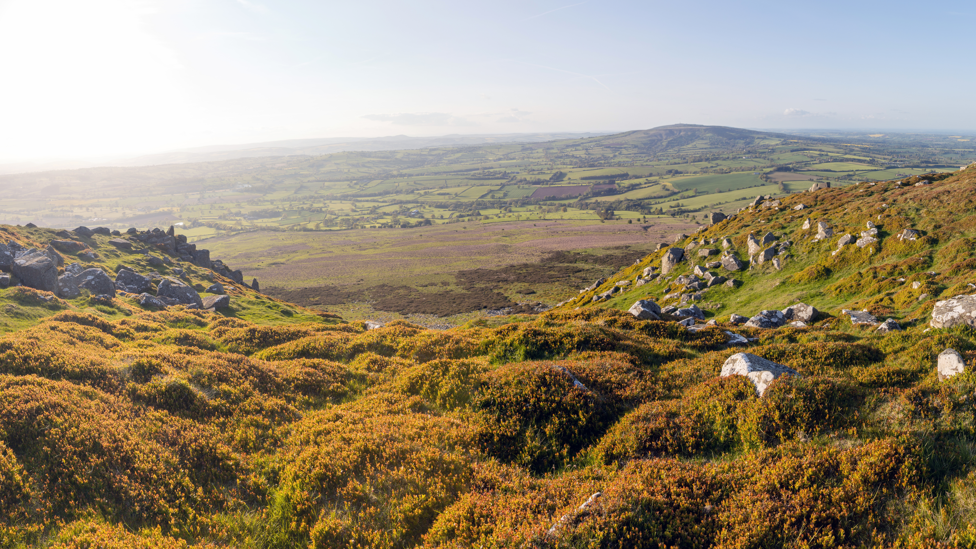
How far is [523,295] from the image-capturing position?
80.2 metres

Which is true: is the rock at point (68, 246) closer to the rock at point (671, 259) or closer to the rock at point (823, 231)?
the rock at point (671, 259)

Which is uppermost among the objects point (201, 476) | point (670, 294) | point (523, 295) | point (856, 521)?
point (856, 521)

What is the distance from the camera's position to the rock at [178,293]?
42156mm

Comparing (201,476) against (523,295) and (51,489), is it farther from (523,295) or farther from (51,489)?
(523,295)

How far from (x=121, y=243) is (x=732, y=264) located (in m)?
83.8

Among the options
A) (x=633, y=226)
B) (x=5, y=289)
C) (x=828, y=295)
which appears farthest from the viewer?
(x=633, y=226)

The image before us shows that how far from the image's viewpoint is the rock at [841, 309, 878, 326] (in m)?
20.6

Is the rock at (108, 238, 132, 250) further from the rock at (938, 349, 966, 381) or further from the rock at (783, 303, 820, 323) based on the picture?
the rock at (938, 349, 966, 381)

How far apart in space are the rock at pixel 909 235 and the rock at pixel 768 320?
50.5 ft

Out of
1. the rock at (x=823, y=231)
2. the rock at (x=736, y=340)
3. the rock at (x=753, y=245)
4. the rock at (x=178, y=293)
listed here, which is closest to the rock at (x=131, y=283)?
the rock at (x=178, y=293)

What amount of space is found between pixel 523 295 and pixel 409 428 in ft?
232

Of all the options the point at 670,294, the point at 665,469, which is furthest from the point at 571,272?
the point at 665,469

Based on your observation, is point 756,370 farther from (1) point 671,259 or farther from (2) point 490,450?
(1) point 671,259

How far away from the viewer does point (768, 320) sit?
23.9 meters
